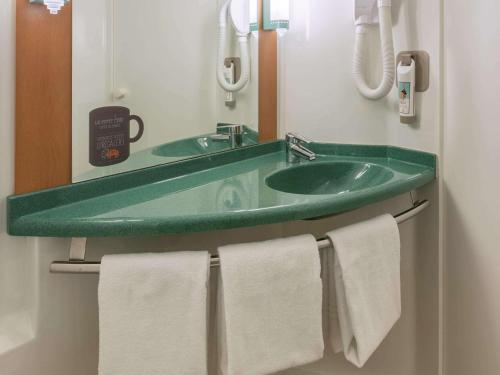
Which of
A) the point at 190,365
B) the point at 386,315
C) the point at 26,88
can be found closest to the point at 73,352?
the point at 190,365

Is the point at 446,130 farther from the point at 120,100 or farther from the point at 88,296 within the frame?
the point at 88,296

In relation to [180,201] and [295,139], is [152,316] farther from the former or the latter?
[295,139]

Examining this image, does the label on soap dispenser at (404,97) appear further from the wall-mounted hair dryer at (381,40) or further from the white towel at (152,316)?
the white towel at (152,316)

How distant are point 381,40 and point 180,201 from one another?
0.99 m

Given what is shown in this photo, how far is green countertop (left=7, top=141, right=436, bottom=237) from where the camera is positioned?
39.7 inches

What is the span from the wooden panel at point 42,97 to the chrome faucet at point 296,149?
97cm

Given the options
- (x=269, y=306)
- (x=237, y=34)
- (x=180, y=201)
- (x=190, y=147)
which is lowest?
(x=269, y=306)

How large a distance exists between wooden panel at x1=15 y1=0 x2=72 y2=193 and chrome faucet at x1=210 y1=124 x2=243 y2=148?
70cm

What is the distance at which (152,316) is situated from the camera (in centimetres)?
99

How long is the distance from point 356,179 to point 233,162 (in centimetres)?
46

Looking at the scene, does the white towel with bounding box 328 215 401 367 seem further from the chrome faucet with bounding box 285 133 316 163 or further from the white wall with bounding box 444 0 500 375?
the chrome faucet with bounding box 285 133 316 163

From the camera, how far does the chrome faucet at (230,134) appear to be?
5.91 ft

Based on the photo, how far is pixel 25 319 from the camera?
1.07 m

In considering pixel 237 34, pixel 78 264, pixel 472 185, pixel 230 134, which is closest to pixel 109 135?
pixel 78 264
